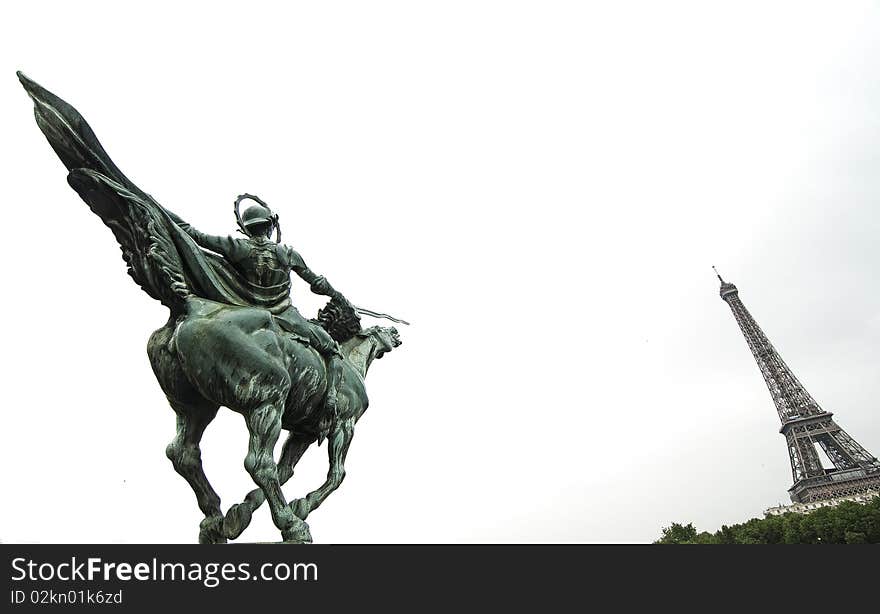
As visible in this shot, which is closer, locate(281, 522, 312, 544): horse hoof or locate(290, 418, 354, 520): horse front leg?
locate(281, 522, 312, 544): horse hoof

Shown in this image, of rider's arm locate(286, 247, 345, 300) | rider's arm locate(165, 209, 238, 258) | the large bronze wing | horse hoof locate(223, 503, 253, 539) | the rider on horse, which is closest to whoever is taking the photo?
the large bronze wing

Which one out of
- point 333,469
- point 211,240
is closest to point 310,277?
point 211,240

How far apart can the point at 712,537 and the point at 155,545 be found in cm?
4310

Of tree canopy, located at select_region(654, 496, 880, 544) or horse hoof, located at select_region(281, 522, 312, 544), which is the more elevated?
horse hoof, located at select_region(281, 522, 312, 544)

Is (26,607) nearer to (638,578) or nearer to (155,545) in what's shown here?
(155,545)

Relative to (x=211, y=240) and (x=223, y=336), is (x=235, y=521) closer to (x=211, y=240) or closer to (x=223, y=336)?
(x=223, y=336)

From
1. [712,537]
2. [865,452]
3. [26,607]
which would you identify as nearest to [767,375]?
[865,452]

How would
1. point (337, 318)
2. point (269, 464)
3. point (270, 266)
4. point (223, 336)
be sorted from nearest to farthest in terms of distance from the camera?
point (223, 336) < point (269, 464) < point (270, 266) < point (337, 318)

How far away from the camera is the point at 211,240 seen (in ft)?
20.5

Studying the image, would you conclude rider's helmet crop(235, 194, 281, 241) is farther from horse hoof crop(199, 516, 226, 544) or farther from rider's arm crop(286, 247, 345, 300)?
horse hoof crop(199, 516, 226, 544)

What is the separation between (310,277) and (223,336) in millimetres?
1834

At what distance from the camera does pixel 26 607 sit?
3869 millimetres

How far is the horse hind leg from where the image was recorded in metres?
5.84

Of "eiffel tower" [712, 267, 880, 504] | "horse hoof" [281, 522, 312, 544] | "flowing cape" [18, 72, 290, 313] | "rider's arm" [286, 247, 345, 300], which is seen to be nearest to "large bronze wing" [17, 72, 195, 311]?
"flowing cape" [18, 72, 290, 313]
